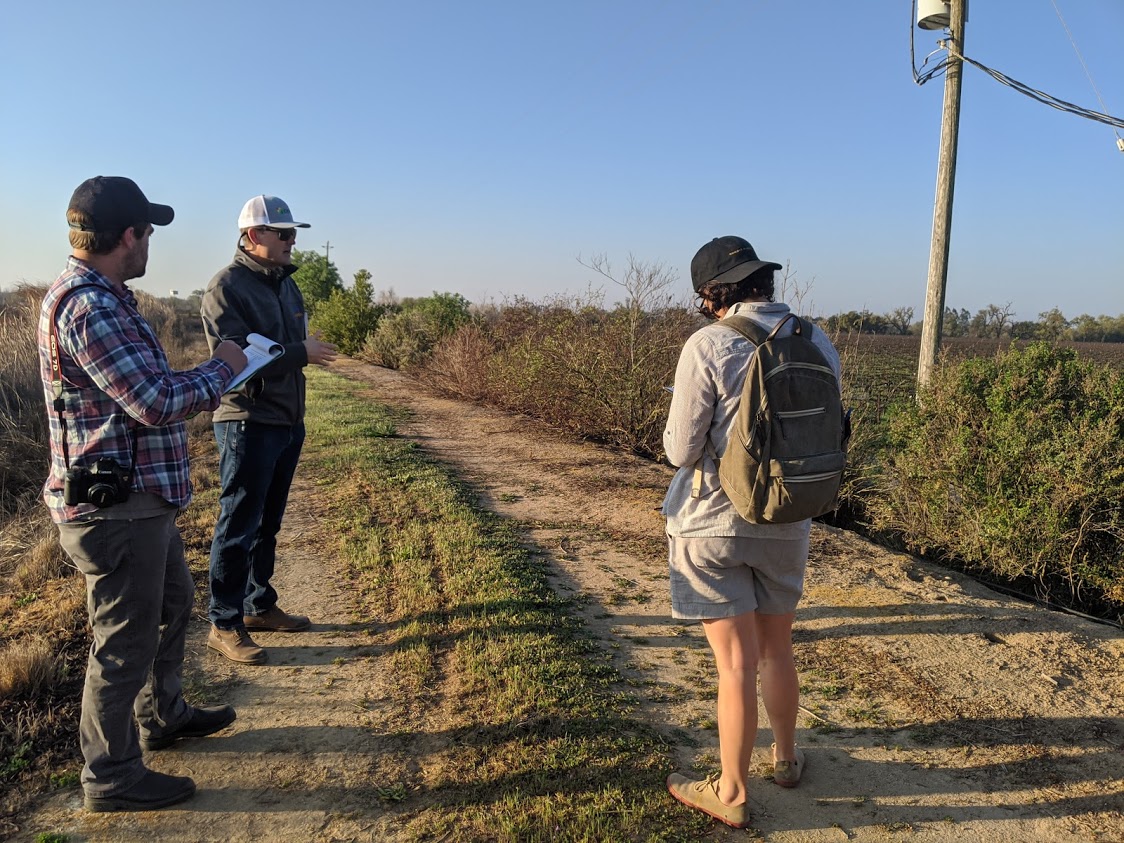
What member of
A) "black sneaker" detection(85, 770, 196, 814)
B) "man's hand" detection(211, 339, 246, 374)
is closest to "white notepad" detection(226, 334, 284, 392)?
"man's hand" detection(211, 339, 246, 374)

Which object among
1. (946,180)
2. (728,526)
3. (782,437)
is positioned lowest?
(728,526)

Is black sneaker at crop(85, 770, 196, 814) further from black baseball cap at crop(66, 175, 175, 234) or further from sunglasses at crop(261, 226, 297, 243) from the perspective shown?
sunglasses at crop(261, 226, 297, 243)

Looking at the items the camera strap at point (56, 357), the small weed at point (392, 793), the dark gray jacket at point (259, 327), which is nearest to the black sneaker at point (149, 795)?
the small weed at point (392, 793)

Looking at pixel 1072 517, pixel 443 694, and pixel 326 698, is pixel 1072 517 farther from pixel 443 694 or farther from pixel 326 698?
pixel 326 698

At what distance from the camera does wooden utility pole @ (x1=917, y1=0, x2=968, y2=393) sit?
25.6 ft

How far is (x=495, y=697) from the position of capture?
349cm

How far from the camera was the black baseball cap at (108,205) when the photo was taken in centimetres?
255

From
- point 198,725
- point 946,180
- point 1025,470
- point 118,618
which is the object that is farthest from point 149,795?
point 946,180

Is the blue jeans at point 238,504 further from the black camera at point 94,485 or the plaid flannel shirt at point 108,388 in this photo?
the black camera at point 94,485

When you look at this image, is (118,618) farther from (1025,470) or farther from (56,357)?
(1025,470)

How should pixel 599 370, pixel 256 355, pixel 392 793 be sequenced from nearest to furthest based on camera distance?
pixel 392 793 → pixel 256 355 → pixel 599 370

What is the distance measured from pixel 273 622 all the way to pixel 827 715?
116 inches

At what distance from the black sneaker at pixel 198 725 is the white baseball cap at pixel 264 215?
2.27 metres

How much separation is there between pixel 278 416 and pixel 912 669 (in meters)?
3.49
